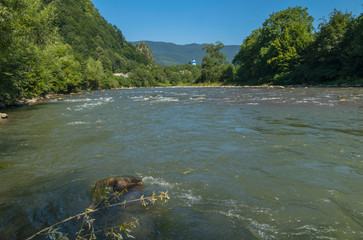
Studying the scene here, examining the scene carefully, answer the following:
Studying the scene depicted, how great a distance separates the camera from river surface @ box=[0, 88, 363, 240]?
3605 millimetres

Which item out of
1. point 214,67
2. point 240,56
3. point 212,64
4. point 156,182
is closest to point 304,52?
point 240,56

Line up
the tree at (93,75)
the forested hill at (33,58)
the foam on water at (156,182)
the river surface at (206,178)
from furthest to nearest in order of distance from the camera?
the tree at (93,75)
the forested hill at (33,58)
the foam on water at (156,182)
the river surface at (206,178)

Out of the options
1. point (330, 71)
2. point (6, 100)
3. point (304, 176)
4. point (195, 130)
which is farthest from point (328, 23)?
point (6, 100)

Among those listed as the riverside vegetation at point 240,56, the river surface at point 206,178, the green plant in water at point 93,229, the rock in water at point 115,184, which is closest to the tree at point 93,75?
the riverside vegetation at point 240,56

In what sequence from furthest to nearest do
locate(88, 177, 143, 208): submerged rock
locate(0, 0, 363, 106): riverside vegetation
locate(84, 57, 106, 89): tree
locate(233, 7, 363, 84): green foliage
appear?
locate(84, 57, 106, 89): tree, locate(233, 7, 363, 84): green foliage, locate(0, 0, 363, 106): riverside vegetation, locate(88, 177, 143, 208): submerged rock

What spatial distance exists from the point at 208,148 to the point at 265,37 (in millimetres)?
66988

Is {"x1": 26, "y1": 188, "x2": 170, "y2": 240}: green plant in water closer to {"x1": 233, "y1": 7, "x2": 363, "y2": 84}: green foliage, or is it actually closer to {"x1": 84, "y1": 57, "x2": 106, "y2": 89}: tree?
{"x1": 233, "y1": 7, "x2": 363, "y2": 84}: green foliage

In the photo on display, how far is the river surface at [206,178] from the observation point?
11.8ft

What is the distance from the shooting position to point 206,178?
5375 millimetres

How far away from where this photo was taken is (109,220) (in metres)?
3.73

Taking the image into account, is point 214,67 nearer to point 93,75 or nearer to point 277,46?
point 277,46

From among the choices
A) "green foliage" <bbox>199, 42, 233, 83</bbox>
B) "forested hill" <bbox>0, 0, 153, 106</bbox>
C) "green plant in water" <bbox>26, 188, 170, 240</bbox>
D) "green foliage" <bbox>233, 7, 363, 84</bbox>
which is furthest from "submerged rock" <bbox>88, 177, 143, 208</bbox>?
"green foliage" <bbox>199, 42, 233, 83</bbox>

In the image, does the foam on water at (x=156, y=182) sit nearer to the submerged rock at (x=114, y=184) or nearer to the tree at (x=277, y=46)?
the submerged rock at (x=114, y=184)

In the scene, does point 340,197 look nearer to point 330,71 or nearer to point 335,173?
point 335,173
